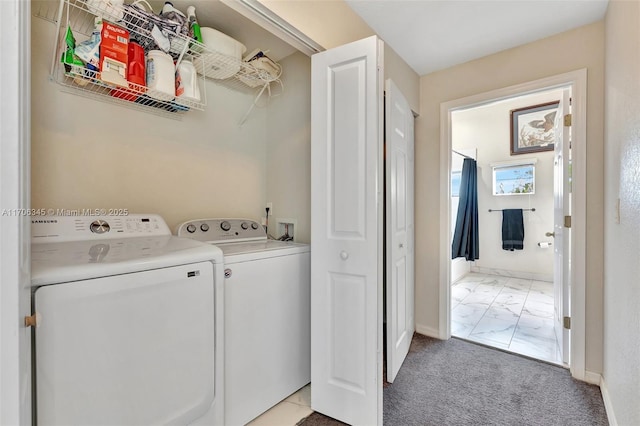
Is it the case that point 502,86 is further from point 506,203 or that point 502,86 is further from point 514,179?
point 506,203

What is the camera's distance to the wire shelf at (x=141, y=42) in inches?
50.0

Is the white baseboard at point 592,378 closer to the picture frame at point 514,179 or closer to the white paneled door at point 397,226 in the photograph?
the white paneled door at point 397,226

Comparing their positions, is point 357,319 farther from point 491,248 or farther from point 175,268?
point 491,248

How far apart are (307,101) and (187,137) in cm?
83

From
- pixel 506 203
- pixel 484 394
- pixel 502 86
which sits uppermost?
pixel 502 86

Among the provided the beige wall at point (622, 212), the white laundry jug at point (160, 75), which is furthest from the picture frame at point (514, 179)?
the white laundry jug at point (160, 75)

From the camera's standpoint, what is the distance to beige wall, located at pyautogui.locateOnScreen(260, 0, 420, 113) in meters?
1.41

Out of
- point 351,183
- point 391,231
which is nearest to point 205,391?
point 351,183

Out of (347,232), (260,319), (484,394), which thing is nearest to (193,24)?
(347,232)

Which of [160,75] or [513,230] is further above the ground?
[160,75]

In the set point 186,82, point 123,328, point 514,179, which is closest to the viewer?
point 123,328

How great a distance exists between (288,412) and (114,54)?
6.63 feet

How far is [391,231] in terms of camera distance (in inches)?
70.9

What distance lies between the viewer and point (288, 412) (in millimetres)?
1588
